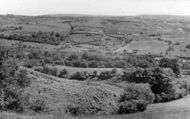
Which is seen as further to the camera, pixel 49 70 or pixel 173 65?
pixel 49 70

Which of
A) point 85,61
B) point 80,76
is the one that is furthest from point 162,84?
point 85,61

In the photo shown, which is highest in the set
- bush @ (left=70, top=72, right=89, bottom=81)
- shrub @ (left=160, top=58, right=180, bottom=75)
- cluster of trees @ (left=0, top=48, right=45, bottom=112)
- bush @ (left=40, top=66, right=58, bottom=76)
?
cluster of trees @ (left=0, top=48, right=45, bottom=112)

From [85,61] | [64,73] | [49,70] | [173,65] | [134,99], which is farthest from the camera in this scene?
[85,61]

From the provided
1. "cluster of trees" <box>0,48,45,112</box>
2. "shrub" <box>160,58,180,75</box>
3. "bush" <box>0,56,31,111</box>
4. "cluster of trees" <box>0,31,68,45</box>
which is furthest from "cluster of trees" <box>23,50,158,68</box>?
"cluster of trees" <box>0,48,45,112</box>

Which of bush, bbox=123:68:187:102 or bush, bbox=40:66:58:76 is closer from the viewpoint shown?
bush, bbox=123:68:187:102

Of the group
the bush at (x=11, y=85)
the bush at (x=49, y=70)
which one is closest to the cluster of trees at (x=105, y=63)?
the bush at (x=49, y=70)

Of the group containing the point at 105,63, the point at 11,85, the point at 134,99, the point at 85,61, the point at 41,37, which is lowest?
the point at 105,63

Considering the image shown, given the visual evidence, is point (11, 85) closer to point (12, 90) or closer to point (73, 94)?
point (12, 90)

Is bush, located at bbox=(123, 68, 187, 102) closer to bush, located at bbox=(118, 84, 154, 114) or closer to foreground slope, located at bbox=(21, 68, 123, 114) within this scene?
bush, located at bbox=(118, 84, 154, 114)
